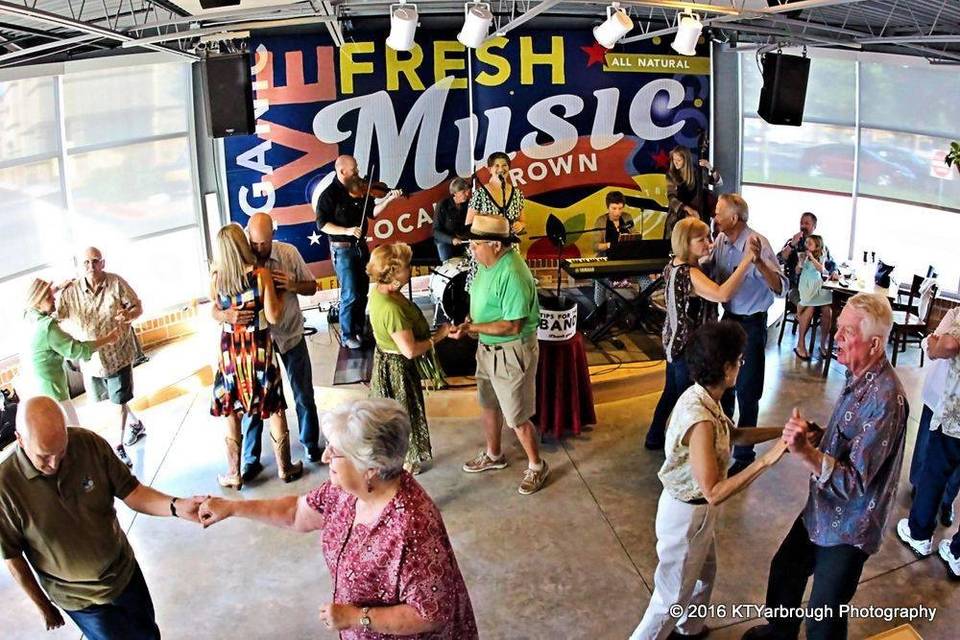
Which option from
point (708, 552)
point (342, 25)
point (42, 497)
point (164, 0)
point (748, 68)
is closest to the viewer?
point (42, 497)

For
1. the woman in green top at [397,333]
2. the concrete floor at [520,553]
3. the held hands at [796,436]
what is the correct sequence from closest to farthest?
the held hands at [796,436], the concrete floor at [520,553], the woman in green top at [397,333]

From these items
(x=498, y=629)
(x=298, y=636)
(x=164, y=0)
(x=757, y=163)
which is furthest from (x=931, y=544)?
(x=757, y=163)

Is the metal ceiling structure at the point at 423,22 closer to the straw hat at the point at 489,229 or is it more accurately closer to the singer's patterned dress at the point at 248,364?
the singer's patterned dress at the point at 248,364

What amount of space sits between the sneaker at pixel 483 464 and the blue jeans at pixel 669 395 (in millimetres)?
1014

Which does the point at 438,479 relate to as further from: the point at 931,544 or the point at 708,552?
the point at 931,544

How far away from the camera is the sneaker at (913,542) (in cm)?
383

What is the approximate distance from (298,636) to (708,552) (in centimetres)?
184

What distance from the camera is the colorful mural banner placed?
7.85 meters

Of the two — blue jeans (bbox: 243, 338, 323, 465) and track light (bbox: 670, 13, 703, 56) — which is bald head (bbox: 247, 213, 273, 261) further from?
track light (bbox: 670, 13, 703, 56)

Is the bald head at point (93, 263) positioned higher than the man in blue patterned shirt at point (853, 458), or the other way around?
the bald head at point (93, 263)

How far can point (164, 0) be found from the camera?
5.16m

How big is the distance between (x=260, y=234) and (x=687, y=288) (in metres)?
2.46

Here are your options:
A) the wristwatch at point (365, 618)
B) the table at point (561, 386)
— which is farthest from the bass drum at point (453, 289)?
the wristwatch at point (365, 618)

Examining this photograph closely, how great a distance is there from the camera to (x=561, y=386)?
5.03m
